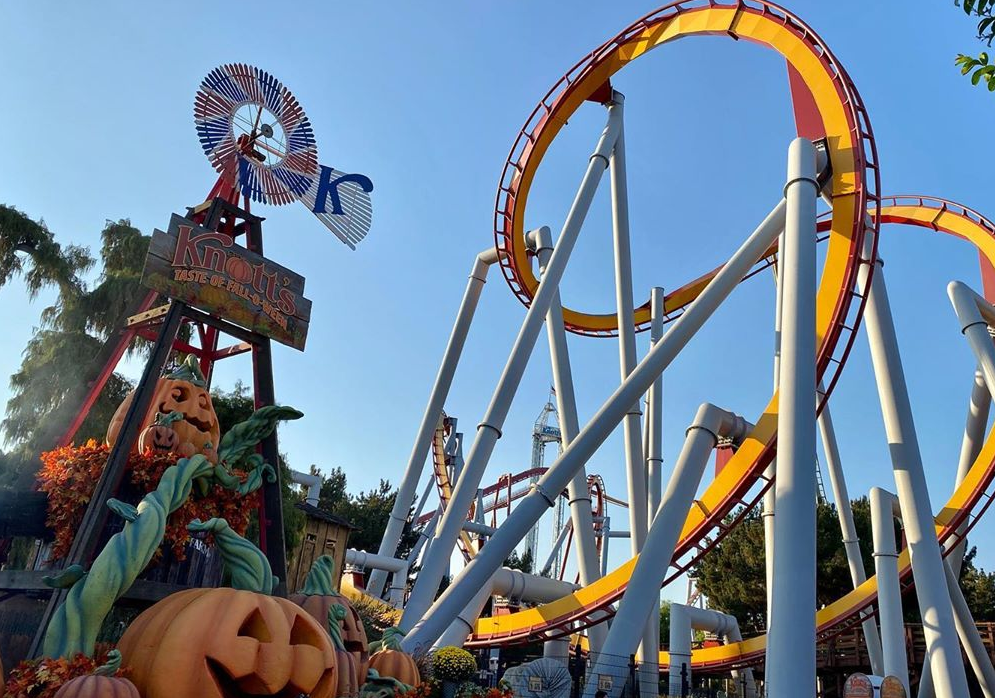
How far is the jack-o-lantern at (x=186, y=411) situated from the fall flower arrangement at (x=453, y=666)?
334 centimetres

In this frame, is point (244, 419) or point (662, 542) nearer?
point (662, 542)

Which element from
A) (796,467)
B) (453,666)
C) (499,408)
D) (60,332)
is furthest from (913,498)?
(60,332)

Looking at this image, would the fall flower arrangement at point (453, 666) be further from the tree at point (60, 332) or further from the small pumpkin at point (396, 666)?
the tree at point (60, 332)

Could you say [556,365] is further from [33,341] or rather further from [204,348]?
[33,341]

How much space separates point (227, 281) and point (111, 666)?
4.93 meters

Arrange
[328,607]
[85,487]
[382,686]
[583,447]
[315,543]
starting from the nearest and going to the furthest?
[328,607], [382,686], [85,487], [583,447], [315,543]

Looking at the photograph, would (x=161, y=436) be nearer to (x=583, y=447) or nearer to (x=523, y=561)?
(x=583, y=447)

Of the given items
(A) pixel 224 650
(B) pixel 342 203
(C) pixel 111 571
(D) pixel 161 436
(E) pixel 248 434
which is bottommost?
(A) pixel 224 650

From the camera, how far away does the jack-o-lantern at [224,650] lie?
18.1ft

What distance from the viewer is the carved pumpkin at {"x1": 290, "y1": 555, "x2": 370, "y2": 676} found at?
7434 millimetres

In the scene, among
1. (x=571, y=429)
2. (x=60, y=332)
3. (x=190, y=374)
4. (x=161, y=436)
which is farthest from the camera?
(x=60, y=332)

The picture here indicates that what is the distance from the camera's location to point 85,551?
24.2ft

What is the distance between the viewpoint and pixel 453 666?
8.70m

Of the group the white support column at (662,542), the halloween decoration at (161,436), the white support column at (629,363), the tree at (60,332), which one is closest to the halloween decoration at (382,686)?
the white support column at (662,542)
